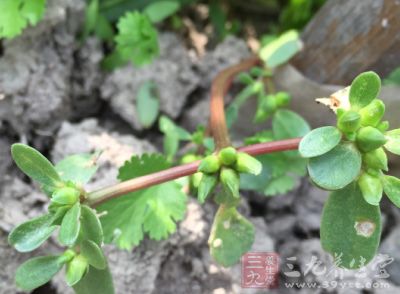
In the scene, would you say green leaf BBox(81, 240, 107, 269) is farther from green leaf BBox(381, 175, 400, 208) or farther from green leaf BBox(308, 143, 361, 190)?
green leaf BBox(381, 175, 400, 208)

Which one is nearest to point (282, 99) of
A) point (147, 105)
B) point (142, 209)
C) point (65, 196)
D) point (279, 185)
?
point (279, 185)

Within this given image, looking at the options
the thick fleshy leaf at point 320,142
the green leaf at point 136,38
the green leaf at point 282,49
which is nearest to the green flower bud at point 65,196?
the thick fleshy leaf at point 320,142

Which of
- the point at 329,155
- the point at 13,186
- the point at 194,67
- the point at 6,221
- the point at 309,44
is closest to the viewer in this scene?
the point at 329,155

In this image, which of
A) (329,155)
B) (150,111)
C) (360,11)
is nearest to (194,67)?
(150,111)

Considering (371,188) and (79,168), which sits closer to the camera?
(371,188)

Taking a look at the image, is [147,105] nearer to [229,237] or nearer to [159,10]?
[159,10]

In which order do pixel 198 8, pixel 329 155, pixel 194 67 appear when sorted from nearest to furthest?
pixel 329 155 < pixel 194 67 < pixel 198 8

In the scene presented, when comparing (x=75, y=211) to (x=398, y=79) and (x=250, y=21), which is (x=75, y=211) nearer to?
(x=398, y=79)
